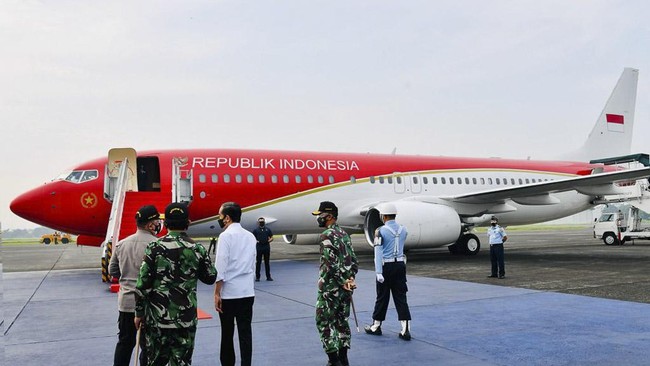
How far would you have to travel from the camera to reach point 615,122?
2389 cm

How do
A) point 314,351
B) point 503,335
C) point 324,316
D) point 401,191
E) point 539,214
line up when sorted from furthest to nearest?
point 539,214 → point 401,191 → point 503,335 → point 314,351 → point 324,316

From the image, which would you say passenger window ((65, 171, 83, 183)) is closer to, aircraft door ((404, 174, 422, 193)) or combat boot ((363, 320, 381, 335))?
aircraft door ((404, 174, 422, 193))

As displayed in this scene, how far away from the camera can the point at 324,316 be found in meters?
5.05

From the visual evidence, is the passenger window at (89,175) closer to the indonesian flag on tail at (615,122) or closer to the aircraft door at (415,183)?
the aircraft door at (415,183)

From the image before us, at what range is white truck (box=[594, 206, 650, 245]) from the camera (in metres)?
23.8

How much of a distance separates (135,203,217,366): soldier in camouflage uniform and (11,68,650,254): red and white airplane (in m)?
8.69

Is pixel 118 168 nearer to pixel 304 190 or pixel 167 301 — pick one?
pixel 304 190

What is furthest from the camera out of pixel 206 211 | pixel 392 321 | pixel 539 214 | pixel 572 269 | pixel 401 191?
pixel 539 214

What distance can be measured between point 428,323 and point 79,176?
10553 millimetres

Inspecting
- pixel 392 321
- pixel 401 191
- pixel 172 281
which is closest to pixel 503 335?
pixel 392 321

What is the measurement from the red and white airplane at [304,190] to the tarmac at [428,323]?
2396mm

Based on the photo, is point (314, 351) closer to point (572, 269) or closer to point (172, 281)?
point (172, 281)

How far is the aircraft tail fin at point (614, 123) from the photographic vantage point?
2355cm

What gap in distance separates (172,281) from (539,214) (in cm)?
1881
